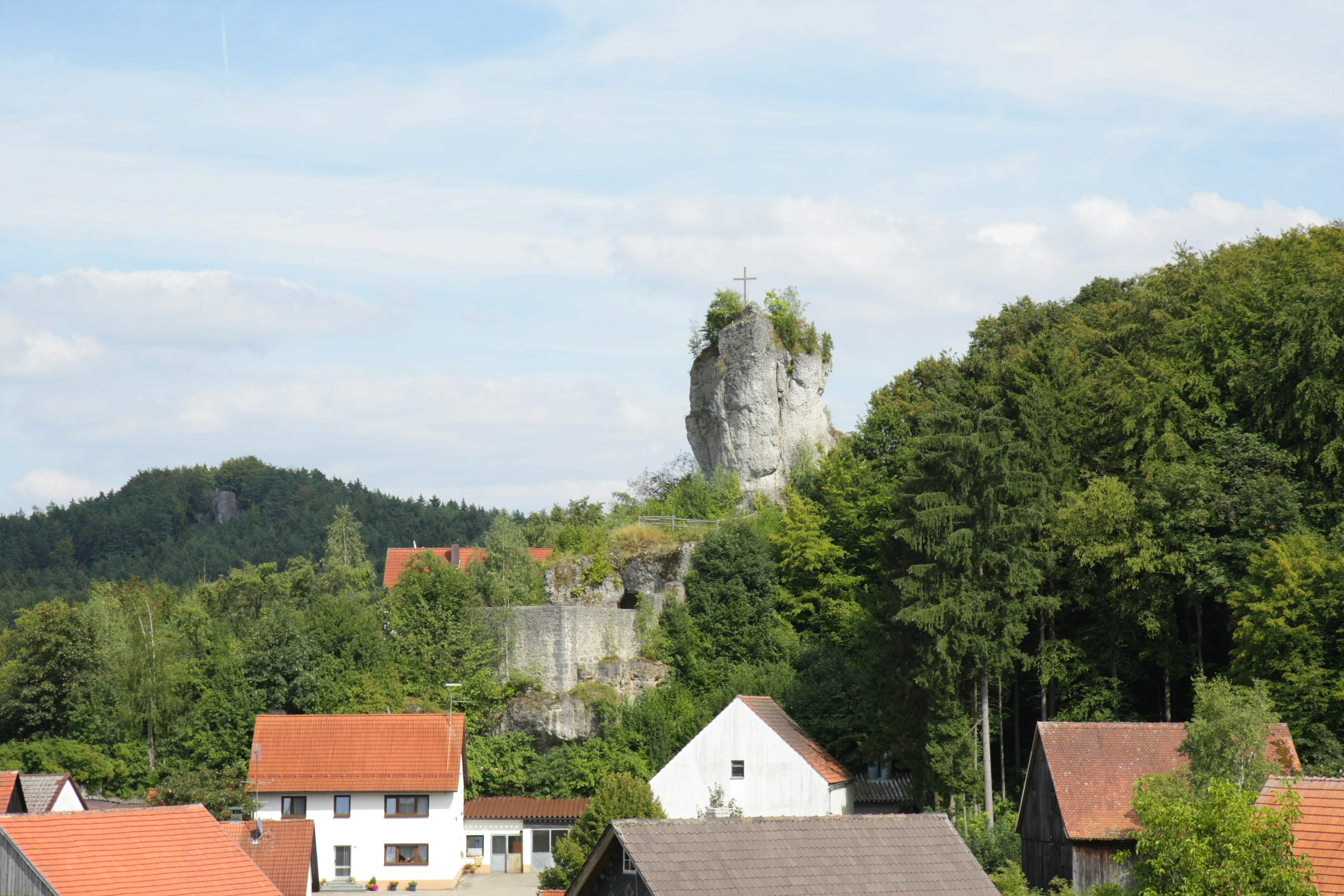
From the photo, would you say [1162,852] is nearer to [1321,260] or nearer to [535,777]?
[1321,260]

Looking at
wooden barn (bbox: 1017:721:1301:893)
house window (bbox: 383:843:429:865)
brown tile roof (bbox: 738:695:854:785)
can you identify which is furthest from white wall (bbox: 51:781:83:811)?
wooden barn (bbox: 1017:721:1301:893)

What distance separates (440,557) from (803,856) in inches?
1376

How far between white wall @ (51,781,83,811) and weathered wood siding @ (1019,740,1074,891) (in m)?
21.6

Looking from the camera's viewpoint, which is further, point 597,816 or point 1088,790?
point 1088,790

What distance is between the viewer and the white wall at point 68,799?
105ft

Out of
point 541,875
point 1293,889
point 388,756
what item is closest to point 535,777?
point 388,756

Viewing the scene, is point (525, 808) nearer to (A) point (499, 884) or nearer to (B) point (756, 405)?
(A) point (499, 884)

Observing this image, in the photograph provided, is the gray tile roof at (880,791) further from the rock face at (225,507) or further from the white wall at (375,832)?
the rock face at (225,507)

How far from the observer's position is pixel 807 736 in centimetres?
3834

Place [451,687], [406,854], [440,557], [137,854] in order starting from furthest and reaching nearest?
1. [440,557]
2. [451,687]
3. [406,854]
4. [137,854]

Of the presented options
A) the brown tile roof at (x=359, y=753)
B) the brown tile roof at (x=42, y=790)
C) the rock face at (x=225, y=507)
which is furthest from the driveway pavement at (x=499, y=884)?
the rock face at (x=225, y=507)

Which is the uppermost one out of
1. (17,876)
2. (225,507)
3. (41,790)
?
(225,507)

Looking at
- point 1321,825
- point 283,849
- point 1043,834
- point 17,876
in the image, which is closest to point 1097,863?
point 1043,834

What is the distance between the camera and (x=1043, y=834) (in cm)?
2998
